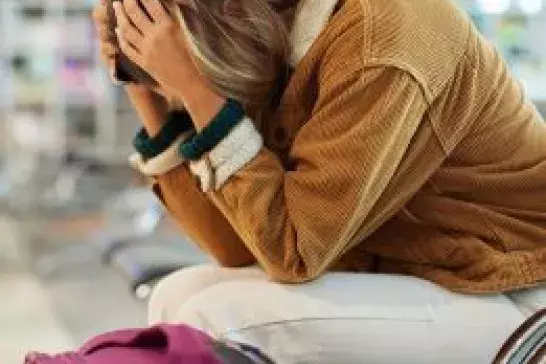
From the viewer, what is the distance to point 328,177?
102cm

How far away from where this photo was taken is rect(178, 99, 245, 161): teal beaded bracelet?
3.43 ft

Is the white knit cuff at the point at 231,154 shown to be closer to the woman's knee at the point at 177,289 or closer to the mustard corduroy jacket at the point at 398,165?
the mustard corduroy jacket at the point at 398,165

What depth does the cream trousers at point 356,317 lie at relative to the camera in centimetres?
100

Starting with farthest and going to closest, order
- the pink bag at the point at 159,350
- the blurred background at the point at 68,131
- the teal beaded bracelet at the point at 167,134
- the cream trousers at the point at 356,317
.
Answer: the blurred background at the point at 68,131, the teal beaded bracelet at the point at 167,134, the cream trousers at the point at 356,317, the pink bag at the point at 159,350

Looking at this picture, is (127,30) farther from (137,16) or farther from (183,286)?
(183,286)

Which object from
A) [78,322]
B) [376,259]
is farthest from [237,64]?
[78,322]

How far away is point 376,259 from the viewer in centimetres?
122

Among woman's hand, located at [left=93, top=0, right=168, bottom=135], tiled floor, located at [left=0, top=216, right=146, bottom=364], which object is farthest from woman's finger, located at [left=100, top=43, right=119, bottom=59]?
tiled floor, located at [left=0, top=216, right=146, bottom=364]

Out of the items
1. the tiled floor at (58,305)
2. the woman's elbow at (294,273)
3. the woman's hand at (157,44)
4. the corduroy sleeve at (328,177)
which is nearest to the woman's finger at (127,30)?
the woman's hand at (157,44)

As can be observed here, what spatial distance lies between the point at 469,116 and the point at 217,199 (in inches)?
12.4

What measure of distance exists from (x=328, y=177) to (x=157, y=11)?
31 cm

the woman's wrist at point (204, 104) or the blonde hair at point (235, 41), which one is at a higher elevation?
the blonde hair at point (235, 41)

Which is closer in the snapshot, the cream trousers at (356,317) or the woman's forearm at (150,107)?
the cream trousers at (356,317)

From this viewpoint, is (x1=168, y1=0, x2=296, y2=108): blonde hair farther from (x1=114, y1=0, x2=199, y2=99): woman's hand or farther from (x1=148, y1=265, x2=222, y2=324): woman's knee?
(x1=148, y1=265, x2=222, y2=324): woman's knee
